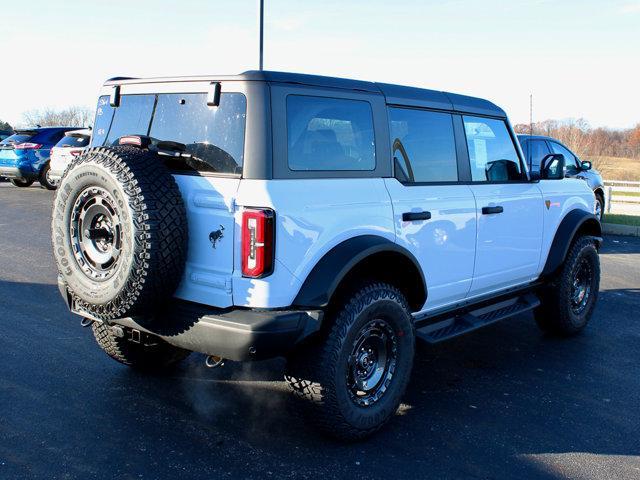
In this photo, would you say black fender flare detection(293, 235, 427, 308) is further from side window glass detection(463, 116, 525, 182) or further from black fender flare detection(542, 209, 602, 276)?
black fender flare detection(542, 209, 602, 276)

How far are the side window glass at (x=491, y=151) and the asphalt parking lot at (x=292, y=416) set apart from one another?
1.49 m

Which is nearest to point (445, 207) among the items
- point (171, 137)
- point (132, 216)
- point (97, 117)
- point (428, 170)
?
point (428, 170)

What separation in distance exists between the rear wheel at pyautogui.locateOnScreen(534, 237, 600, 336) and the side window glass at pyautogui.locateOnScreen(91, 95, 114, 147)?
391 cm

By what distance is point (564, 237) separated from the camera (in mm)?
5535

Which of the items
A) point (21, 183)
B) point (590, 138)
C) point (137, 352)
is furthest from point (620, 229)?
point (590, 138)

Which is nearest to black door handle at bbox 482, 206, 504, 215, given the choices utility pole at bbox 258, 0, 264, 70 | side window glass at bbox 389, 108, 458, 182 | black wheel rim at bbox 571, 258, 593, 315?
side window glass at bbox 389, 108, 458, 182

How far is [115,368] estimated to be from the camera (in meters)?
4.63

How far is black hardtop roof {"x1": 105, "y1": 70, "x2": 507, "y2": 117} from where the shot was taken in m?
3.40

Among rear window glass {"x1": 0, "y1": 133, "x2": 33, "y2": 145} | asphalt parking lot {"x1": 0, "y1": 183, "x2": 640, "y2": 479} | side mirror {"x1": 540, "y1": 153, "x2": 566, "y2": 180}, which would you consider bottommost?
asphalt parking lot {"x1": 0, "y1": 183, "x2": 640, "y2": 479}

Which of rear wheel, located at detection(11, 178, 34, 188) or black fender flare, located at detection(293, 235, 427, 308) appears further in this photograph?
rear wheel, located at detection(11, 178, 34, 188)

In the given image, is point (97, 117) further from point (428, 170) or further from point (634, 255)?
point (634, 255)

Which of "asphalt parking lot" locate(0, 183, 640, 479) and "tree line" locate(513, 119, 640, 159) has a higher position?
"tree line" locate(513, 119, 640, 159)

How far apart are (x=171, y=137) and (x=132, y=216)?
2.39ft

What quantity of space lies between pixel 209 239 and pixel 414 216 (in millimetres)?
1343
